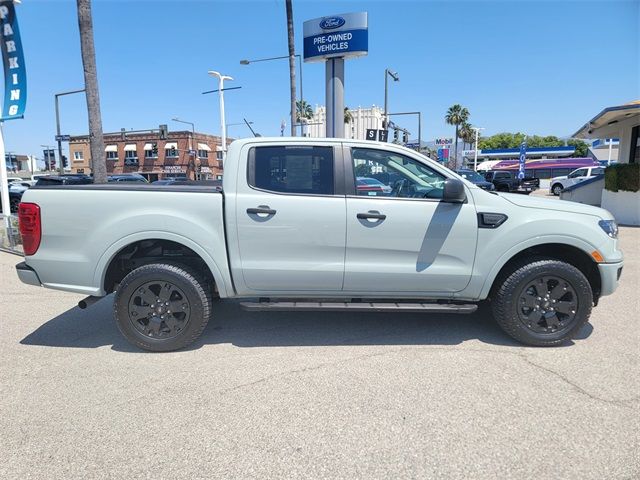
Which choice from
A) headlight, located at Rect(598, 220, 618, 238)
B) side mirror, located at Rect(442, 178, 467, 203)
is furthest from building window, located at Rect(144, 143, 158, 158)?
headlight, located at Rect(598, 220, 618, 238)

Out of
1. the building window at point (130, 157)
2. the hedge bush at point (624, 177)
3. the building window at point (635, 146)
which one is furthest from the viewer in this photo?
the building window at point (130, 157)

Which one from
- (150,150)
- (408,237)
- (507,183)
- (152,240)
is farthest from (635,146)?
(150,150)

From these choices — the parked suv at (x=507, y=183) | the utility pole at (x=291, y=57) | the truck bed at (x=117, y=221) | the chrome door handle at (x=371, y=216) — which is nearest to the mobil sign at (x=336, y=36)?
the utility pole at (x=291, y=57)

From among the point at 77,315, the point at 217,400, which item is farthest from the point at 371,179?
the point at 77,315

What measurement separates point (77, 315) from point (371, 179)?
392 centimetres

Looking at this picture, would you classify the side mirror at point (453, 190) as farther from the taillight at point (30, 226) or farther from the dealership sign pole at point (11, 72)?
the dealership sign pole at point (11, 72)

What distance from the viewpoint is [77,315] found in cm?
500

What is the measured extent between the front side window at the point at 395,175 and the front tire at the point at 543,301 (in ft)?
3.75

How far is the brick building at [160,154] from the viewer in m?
49.6

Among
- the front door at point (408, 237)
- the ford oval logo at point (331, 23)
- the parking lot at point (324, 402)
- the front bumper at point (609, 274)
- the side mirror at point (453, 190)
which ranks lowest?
the parking lot at point (324, 402)

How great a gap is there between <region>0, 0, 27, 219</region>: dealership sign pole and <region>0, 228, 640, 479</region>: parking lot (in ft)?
22.8

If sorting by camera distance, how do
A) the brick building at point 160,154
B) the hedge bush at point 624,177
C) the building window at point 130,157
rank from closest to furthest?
the hedge bush at point 624,177, the brick building at point 160,154, the building window at point 130,157

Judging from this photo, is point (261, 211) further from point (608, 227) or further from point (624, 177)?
point (624, 177)

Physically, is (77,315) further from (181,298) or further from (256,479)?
(256,479)
